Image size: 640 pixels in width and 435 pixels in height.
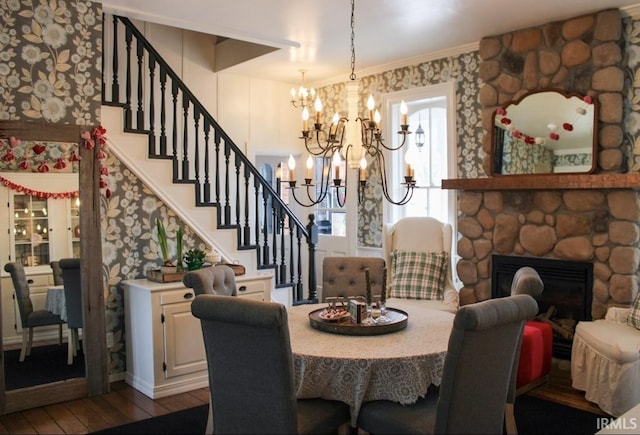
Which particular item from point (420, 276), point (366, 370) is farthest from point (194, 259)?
point (366, 370)

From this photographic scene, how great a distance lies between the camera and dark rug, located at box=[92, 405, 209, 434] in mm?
3484

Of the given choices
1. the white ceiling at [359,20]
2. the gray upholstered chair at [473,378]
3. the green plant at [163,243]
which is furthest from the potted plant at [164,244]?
the gray upholstered chair at [473,378]

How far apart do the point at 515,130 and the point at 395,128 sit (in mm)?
1532

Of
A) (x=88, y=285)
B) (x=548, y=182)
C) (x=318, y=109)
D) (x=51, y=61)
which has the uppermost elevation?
(x=51, y=61)

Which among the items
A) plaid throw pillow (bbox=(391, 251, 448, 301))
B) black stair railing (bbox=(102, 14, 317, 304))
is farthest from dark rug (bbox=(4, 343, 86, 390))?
plaid throw pillow (bbox=(391, 251, 448, 301))

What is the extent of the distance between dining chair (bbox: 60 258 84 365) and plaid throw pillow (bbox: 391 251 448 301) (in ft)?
8.34

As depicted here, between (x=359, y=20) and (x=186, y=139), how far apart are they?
5.65ft

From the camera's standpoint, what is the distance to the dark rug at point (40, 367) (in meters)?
3.77

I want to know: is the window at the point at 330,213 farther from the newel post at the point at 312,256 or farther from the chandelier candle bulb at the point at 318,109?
the chandelier candle bulb at the point at 318,109

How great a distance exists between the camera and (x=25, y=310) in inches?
149

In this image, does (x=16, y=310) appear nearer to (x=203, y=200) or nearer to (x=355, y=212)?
(x=203, y=200)

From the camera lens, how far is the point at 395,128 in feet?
20.0

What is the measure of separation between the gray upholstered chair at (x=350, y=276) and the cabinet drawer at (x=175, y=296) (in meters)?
1.04

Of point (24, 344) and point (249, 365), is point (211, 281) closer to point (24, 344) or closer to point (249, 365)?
point (249, 365)
